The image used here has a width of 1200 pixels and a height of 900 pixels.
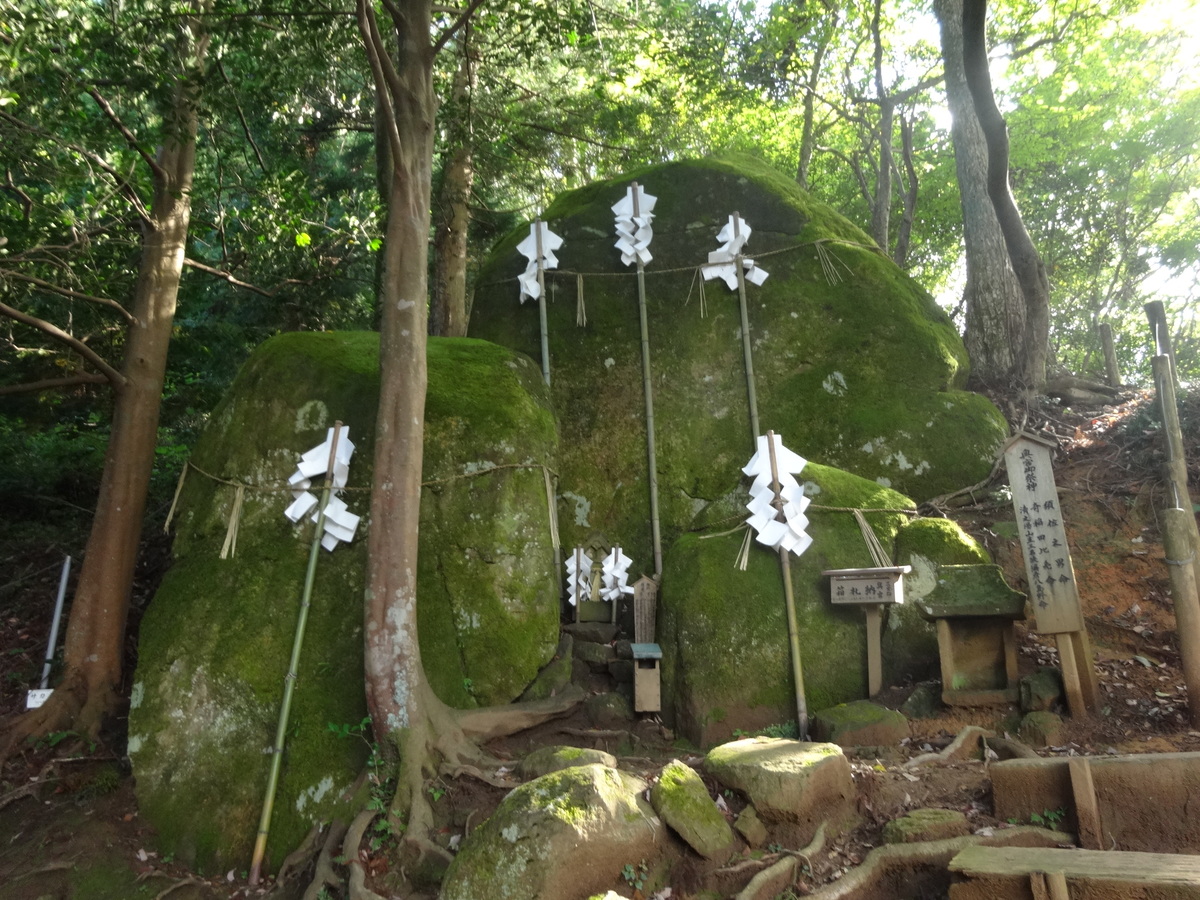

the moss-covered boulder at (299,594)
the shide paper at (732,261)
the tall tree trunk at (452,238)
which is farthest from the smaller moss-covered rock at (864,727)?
the tall tree trunk at (452,238)

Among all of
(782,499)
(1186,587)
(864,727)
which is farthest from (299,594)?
(1186,587)

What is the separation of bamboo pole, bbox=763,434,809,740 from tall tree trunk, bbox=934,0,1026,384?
16.8 ft

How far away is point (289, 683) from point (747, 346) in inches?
229

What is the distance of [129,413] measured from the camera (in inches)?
282

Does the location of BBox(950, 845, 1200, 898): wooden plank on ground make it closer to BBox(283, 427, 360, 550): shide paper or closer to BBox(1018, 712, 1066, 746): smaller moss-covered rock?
BBox(1018, 712, 1066, 746): smaller moss-covered rock

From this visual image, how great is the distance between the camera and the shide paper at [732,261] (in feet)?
30.2

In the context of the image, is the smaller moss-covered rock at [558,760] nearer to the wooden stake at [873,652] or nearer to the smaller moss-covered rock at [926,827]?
the smaller moss-covered rock at [926,827]

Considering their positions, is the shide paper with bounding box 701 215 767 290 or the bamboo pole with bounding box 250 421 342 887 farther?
the shide paper with bounding box 701 215 767 290

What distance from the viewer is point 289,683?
5773 mm

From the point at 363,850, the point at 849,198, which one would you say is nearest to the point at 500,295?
the point at 363,850

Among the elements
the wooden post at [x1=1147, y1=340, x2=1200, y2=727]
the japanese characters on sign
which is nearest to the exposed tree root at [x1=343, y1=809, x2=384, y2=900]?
the japanese characters on sign

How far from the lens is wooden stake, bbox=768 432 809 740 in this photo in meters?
6.22

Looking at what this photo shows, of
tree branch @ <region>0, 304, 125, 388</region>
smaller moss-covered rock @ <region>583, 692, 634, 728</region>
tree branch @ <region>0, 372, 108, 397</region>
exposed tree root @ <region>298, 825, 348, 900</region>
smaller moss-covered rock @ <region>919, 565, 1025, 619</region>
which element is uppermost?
tree branch @ <region>0, 304, 125, 388</region>

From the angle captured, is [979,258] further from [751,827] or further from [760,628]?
[751,827]
